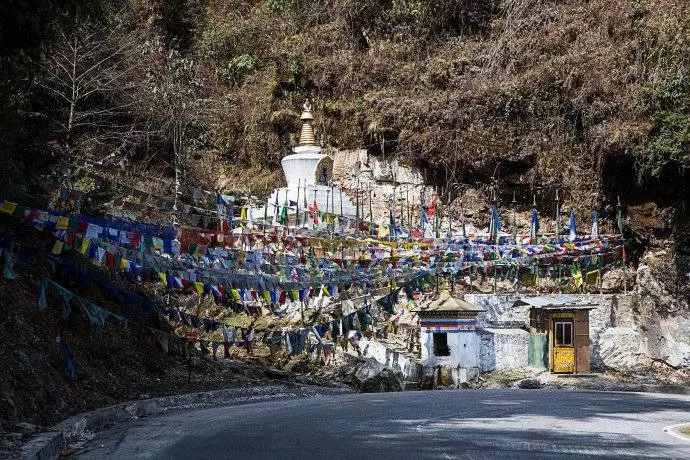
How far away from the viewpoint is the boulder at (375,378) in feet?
74.9

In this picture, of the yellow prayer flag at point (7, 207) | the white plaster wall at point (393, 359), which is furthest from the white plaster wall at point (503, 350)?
the yellow prayer flag at point (7, 207)

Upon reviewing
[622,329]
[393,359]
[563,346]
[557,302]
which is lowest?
[393,359]

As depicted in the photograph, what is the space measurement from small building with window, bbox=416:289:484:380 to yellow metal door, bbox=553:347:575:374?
213 centimetres

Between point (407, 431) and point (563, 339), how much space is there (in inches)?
605

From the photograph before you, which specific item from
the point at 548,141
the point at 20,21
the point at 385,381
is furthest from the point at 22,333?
the point at 548,141

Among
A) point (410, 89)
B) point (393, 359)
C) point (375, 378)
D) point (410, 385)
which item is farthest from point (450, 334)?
point (410, 89)

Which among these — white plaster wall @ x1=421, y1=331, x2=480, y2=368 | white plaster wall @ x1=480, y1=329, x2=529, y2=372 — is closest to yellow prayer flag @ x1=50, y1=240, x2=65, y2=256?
white plaster wall @ x1=421, y1=331, x2=480, y2=368

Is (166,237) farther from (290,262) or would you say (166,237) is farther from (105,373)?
(290,262)

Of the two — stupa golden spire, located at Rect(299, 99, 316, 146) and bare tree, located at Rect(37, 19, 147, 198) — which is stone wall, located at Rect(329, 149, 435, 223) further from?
bare tree, located at Rect(37, 19, 147, 198)

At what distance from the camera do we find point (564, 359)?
26031 mm

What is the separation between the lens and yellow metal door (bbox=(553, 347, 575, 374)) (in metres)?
25.9

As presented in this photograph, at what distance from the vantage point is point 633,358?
1086 inches

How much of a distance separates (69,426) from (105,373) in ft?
17.2

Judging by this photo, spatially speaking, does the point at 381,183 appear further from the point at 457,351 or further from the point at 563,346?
the point at 563,346
